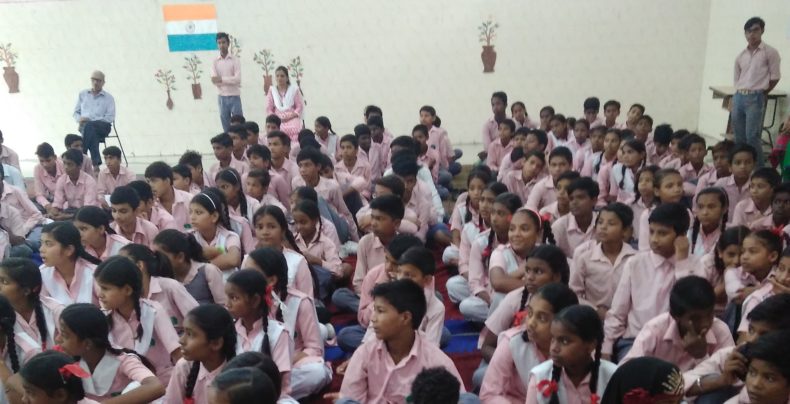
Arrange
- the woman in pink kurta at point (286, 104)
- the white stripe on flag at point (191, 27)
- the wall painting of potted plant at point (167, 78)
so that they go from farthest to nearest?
the wall painting of potted plant at point (167, 78), the white stripe on flag at point (191, 27), the woman in pink kurta at point (286, 104)

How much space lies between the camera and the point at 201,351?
1964mm

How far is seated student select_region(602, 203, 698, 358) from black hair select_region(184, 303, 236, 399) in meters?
1.42

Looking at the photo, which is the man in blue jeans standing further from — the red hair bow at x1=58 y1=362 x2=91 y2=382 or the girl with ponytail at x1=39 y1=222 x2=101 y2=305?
the red hair bow at x1=58 y1=362 x2=91 y2=382

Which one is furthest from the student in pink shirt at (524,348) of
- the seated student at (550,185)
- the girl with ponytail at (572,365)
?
the seated student at (550,185)

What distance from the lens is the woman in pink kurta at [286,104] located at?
6.32 m

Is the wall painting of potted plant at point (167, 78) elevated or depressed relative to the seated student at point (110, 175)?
elevated

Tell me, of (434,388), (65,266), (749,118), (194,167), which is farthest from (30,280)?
(749,118)

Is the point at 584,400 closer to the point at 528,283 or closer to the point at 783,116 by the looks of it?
the point at 528,283

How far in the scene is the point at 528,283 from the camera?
2312mm

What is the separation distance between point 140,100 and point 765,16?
6.92 meters

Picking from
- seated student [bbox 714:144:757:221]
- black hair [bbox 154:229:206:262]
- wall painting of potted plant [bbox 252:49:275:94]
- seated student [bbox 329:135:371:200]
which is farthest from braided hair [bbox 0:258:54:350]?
wall painting of potted plant [bbox 252:49:275:94]

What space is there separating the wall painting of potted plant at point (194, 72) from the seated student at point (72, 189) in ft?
10.1

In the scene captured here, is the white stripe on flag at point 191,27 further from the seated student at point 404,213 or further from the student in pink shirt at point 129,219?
the student in pink shirt at point 129,219

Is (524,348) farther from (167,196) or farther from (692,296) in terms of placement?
(167,196)
